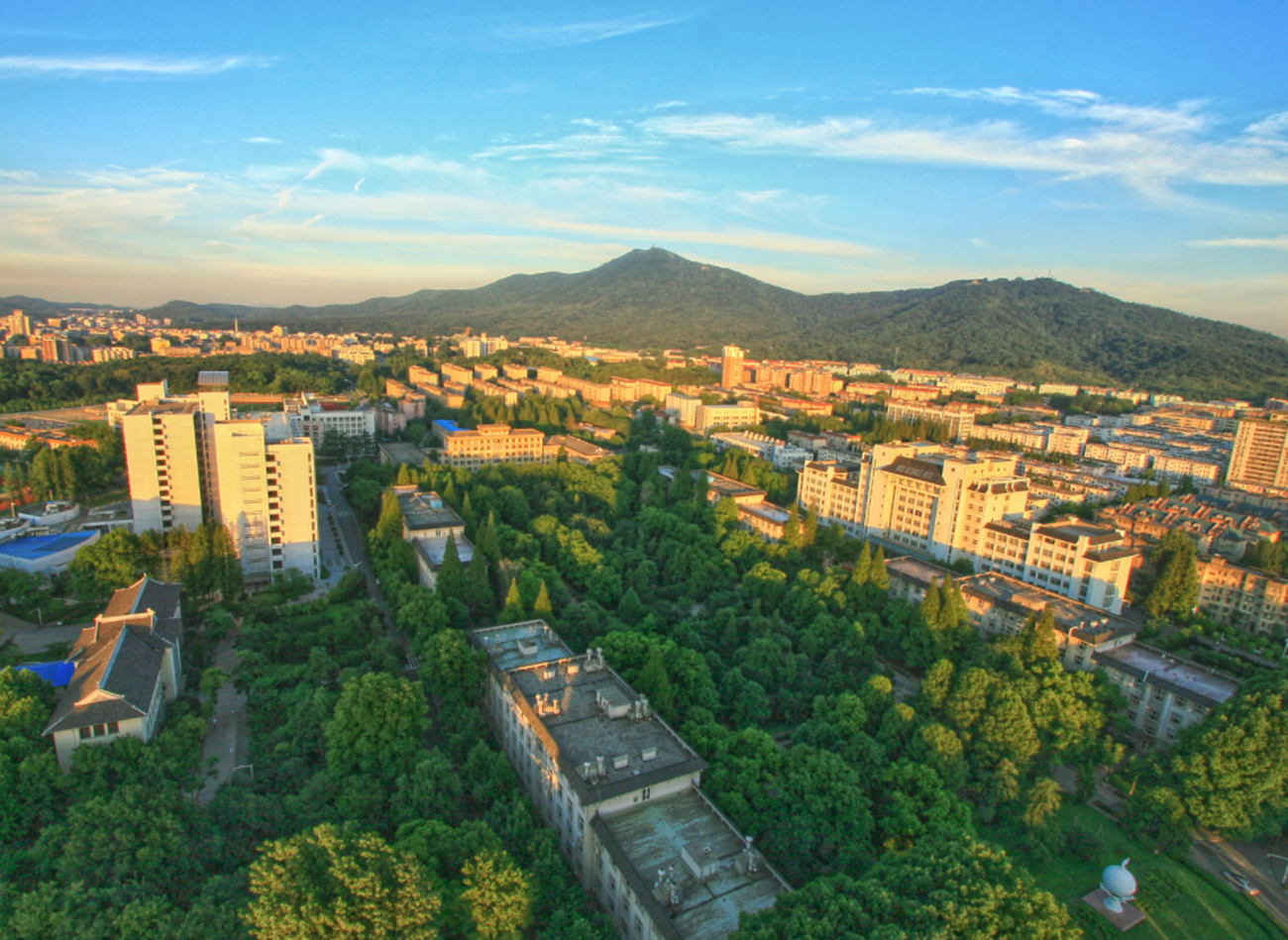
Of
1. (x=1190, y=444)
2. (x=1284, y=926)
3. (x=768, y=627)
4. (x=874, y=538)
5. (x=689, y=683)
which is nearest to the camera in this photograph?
(x=1284, y=926)

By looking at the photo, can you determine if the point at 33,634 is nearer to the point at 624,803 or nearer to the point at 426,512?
the point at 426,512

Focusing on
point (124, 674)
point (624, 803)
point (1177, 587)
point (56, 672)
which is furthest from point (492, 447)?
point (1177, 587)

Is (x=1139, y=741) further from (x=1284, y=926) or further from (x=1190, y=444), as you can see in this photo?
(x=1190, y=444)

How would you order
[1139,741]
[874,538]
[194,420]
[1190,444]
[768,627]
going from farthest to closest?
[1190,444]
[874,538]
[194,420]
[768,627]
[1139,741]

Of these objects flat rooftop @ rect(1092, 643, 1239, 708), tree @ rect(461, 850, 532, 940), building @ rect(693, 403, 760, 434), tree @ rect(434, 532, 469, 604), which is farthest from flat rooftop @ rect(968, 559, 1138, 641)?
building @ rect(693, 403, 760, 434)

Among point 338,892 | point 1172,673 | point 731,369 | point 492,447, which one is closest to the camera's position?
point 338,892

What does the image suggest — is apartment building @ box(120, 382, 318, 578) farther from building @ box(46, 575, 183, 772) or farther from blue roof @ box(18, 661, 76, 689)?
blue roof @ box(18, 661, 76, 689)

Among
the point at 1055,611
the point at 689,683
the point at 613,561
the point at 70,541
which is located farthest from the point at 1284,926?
the point at 70,541
